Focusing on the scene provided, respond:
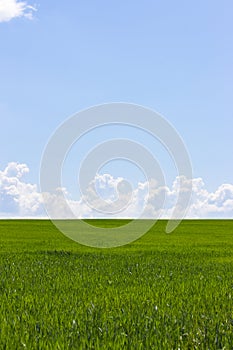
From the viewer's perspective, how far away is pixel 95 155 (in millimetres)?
28672

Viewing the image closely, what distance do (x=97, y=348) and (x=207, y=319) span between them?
8.61 ft

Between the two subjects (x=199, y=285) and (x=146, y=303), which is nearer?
(x=146, y=303)

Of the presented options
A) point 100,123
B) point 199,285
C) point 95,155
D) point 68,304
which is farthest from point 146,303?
point 100,123

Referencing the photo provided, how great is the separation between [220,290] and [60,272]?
5255 millimetres

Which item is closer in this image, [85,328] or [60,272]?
[85,328]

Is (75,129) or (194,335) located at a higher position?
(75,129)

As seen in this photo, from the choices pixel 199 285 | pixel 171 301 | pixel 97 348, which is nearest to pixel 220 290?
pixel 199 285

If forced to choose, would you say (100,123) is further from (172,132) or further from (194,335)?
(194,335)

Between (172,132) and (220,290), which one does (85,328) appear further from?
(172,132)

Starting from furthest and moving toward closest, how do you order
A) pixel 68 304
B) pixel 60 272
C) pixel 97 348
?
pixel 60 272
pixel 68 304
pixel 97 348

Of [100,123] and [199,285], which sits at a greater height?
[100,123]

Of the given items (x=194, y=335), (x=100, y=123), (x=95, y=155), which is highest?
(x=100, y=123)

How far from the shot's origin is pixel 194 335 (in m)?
7.12

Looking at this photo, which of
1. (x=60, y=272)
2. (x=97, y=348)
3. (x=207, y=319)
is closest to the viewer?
(x=97, y=348)
